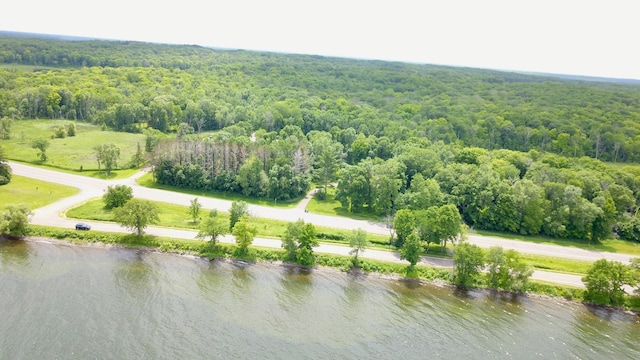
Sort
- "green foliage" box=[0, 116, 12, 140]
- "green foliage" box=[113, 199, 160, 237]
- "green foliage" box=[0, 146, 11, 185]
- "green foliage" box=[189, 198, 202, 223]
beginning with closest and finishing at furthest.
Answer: "green foliage" box=[113, 199, 160, 237], "green foliage" box=[189, 198, 202, 223], "green foliage" box=[0, 146, 11, 185], "green foliage" box=[0, 116, 12, 140]

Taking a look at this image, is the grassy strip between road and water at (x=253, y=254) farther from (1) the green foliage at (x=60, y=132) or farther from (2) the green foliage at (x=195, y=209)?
(1) the green foliage at (x=60, y=132)

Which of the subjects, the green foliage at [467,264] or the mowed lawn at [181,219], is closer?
the green foliage at [467,264]

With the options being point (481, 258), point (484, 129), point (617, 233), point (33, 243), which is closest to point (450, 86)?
point (484, 129)

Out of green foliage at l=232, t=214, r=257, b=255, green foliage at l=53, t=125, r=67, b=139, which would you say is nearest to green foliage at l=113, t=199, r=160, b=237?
green foliage at l=232, t=214, r=257, b=255

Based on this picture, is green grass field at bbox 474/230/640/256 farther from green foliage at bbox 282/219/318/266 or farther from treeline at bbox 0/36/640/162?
treeline at bbox 0/36/640/162

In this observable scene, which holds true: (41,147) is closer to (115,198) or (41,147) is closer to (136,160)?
(136,160)

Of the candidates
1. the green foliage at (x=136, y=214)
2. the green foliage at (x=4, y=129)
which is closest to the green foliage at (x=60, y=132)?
the green foliage at (x=4, y=129)

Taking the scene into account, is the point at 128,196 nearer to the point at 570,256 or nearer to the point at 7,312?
the point at 7,312
